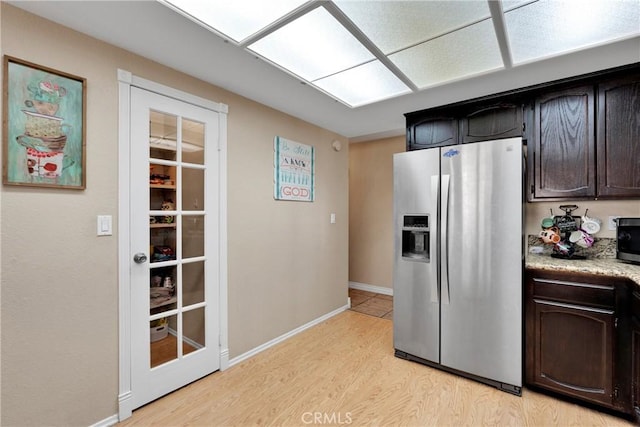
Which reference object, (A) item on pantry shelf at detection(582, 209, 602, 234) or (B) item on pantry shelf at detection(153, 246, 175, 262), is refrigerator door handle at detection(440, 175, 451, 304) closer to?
(A) item on pantry shelf at detection(582, 209, 602, 234)

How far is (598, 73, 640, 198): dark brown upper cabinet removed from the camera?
194 centimetres

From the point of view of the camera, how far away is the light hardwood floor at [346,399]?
5.76ft

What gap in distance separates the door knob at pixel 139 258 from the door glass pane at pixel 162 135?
0.66 m

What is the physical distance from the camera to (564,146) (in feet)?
7.09

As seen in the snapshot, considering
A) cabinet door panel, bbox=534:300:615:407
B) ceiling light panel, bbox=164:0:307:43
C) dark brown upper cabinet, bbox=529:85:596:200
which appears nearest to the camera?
ceiling light panel, bbox=164:0:307:43

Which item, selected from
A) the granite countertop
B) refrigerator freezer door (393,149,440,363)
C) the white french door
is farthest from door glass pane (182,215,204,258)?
the granite countertop

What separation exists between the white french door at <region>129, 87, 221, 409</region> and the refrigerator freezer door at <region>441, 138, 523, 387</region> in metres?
1.90

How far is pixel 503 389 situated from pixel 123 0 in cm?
334

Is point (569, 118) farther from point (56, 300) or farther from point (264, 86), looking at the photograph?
point (56, 300)

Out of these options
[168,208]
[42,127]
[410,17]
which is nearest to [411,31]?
[410,17]

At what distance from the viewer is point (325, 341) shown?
9.30 feet

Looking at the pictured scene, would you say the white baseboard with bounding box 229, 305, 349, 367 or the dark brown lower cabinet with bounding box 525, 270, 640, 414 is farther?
the white baseboard with bounding box 229, 305, 349, 367

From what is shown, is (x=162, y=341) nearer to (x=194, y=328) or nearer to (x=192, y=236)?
(x=194, y=328)

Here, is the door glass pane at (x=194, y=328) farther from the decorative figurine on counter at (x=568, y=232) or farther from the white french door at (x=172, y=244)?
the decorative figurine on counter at (x=568, y=232)
